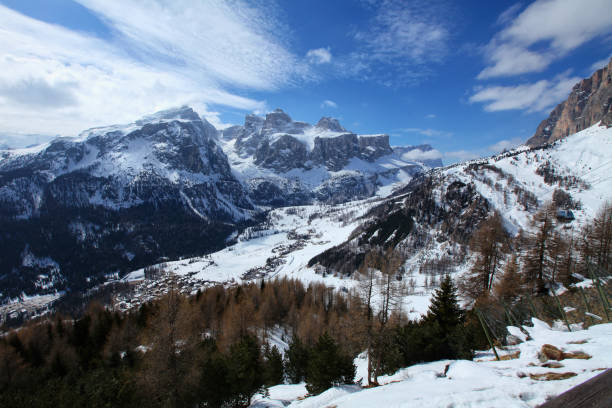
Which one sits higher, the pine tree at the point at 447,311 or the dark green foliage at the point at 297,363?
the pine tree at the point at 447,311

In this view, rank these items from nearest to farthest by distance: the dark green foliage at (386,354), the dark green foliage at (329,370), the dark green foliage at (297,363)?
the dark green foliage at (329,370) → the dark green foliage at (386,354) → the dark green foliage at (297,363)

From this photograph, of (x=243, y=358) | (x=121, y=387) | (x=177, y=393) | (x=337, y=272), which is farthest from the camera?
(x=337, y=272)

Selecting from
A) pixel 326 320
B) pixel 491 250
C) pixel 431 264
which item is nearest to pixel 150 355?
pixel 491 250

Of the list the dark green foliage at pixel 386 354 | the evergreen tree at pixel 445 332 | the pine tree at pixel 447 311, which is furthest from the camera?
the pine tree at pixel 447 311

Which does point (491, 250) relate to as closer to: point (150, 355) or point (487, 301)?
point (487, 301)

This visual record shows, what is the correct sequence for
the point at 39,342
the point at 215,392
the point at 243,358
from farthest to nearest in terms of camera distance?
the point at 39,342
the point at 243,358
the point at 215,392

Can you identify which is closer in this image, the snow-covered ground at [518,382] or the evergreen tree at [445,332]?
the snow-covered ground at [518,382]

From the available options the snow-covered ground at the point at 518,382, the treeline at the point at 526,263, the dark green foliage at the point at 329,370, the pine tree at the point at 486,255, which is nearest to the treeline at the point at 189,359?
the dark green foliage at the point at 329,370

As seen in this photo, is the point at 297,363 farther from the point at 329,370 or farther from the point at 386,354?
the point at 386,354

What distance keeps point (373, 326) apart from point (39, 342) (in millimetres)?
53901

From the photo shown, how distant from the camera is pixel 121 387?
783 inches

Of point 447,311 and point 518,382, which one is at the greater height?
point 518,382

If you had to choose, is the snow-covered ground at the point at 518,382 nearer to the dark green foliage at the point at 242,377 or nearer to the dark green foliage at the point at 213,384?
the dark green foliage at the point at 242,377

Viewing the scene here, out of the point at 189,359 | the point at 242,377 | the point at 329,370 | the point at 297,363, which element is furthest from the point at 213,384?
the point at 297,363
